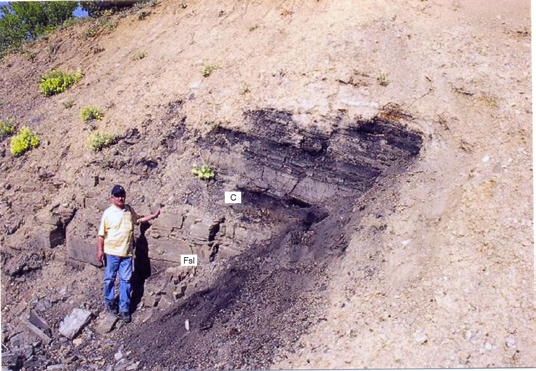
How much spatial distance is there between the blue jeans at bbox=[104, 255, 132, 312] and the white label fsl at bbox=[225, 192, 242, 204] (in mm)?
1577

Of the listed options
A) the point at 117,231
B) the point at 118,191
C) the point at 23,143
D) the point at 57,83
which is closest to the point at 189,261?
the point at 117,231

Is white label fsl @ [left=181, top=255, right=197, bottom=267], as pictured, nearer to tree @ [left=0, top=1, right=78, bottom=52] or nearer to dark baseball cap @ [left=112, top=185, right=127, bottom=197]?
dark baseball cap @ [left=112, top=185, right=127, bottom=197]

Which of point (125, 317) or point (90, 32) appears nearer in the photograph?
point (125, 317)

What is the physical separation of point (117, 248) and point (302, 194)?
264cm

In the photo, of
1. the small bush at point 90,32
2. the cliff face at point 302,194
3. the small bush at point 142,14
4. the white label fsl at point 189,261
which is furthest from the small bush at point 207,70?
the small bush at point 90,32

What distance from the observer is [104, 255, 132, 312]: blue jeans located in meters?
6.78

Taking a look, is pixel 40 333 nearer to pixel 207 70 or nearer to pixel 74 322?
pixel 74 322

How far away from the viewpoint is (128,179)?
24.7 ft

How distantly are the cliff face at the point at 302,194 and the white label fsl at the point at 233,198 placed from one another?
76 mm

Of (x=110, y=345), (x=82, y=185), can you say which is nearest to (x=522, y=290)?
(x=110, y=345)

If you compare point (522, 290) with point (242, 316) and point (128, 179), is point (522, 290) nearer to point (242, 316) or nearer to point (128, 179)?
point (242, 316)

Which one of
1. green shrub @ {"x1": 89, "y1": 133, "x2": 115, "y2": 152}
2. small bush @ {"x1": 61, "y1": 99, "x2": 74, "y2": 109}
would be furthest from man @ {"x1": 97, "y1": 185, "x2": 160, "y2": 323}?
small bush @ {"x1": 61, "y1": 99, "x2": 74, "y2": 109}

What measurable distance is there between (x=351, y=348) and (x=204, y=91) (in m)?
4.51

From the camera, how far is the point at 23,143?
8.32 metres
